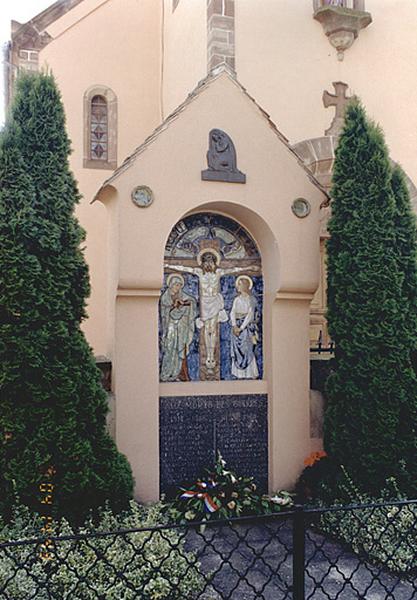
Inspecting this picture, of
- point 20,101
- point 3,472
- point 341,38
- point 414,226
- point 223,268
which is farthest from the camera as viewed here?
point 341,38

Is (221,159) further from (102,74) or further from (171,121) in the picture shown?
(102,74)

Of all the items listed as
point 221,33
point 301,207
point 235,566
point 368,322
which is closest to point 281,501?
point 235,566

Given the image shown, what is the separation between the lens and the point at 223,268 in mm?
6523

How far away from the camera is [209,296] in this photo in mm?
6457

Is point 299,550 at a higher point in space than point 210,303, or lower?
lower

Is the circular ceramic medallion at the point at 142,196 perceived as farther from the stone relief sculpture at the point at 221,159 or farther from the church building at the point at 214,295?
the stone relief sculpture at the point at 221,159

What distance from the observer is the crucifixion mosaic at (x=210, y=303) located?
636cm

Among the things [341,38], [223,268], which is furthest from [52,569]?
[341,38]

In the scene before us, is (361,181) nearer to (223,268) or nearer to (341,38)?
(223,268)

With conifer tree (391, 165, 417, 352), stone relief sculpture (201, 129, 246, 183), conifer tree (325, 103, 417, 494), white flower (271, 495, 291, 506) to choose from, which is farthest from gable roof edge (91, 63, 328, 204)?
white flower (271, 495, 291, 506)

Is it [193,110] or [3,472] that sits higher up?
[193,110]

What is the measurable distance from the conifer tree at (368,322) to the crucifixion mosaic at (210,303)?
85 centimetres

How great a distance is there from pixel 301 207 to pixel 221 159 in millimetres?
962

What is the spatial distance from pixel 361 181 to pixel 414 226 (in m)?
0.66
